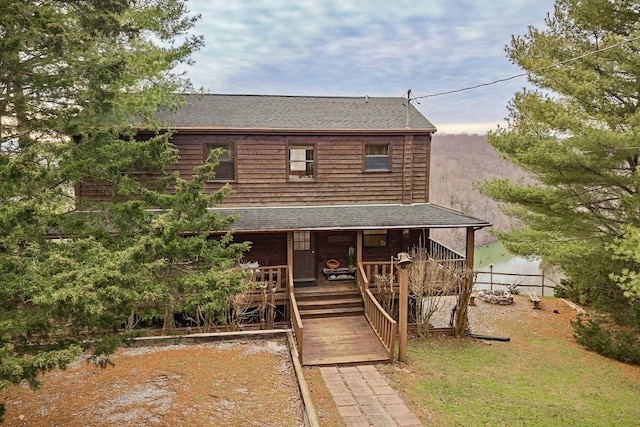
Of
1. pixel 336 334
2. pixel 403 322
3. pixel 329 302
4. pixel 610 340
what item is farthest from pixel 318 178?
pixel 610 340

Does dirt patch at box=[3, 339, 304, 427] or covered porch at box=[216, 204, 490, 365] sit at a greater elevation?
covered porch at box=[216, 204, 490, 365]

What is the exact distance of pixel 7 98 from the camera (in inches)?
242

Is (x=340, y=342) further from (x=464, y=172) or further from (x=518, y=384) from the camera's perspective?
(x=464, y=172)

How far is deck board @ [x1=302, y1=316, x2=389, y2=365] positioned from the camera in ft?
31.7

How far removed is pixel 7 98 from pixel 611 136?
40.2 ft

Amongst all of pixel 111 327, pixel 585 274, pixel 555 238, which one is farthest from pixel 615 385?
pixel 111 327

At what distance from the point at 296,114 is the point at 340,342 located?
8.06 meters

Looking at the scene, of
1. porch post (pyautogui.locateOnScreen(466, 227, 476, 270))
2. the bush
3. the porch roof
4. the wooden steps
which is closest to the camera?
the bush

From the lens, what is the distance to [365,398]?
7.95 metres

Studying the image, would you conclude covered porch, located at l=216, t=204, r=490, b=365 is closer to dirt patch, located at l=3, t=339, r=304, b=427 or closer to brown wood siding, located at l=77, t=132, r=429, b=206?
brown wood siding, located at l=77, t=132, r=429, b=206

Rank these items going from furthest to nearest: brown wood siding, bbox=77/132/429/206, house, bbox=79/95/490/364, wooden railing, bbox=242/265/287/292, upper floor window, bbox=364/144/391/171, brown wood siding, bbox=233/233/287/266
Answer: upper floor window, bbox=364/144/391/171, brown wood siding, bbox=233/233/287/266, brown wood siding, bbox=77/132/429/206, house, bbox=79/95/490/364, wooden railing, bbox=242/265/287/292

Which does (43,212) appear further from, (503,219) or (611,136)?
(503,219)

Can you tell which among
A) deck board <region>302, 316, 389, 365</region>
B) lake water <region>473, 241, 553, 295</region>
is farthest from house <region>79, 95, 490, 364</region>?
lake water <region>473, 241, 553, 295</region>

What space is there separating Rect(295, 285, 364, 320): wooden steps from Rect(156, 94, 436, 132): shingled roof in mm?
5296
